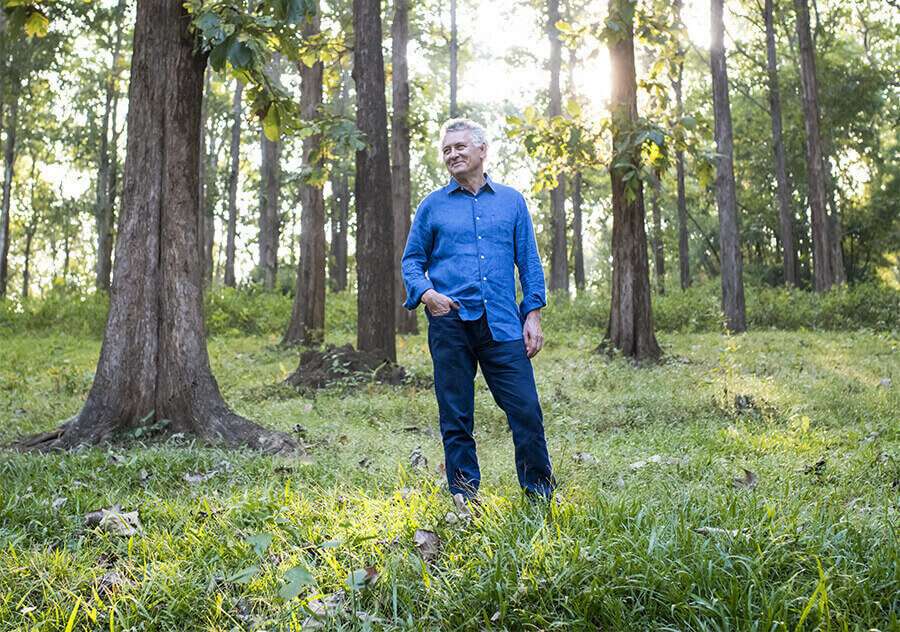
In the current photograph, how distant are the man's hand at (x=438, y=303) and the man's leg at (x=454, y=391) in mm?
148

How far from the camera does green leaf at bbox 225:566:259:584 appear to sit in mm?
3150

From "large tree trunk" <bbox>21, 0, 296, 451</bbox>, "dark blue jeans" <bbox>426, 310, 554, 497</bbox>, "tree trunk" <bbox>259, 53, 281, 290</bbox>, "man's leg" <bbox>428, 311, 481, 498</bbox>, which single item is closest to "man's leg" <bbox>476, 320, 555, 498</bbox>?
"dark blue jeans" <bbox>426, 310, 554, 497</bbox>

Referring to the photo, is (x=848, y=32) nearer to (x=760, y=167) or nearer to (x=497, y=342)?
(x=760, y=167)

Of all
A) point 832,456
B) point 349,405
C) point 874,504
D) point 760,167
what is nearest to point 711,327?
point 349,405

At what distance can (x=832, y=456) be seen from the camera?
221 inches

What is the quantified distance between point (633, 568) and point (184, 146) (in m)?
5.82

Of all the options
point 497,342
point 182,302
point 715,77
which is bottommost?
point 497,342

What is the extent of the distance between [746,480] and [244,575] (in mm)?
3199

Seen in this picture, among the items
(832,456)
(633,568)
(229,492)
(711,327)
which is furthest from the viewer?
(711,327)

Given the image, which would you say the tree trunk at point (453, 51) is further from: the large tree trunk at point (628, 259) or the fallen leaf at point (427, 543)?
the fallen leaf at point (427, 543)

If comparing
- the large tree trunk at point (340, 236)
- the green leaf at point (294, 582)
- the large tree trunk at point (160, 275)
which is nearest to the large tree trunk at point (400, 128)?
the large tree trunk at point (160, 275)

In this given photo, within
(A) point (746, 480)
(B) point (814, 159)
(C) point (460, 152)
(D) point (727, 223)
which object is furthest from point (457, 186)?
(B) point (814, 159)

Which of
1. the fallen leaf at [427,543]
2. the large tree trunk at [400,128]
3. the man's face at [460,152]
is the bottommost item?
the fallen leaf at [427,543]

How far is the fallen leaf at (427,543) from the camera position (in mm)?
3436
